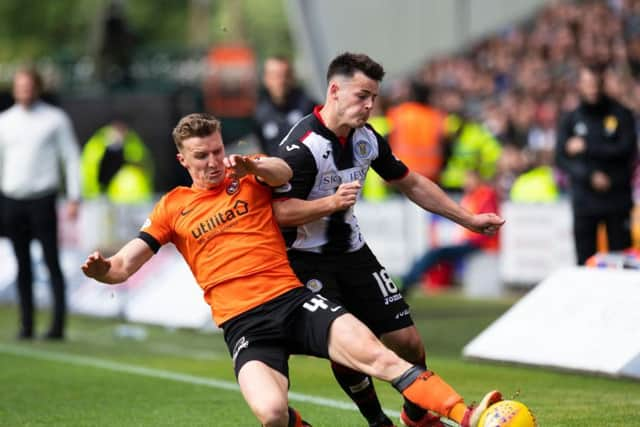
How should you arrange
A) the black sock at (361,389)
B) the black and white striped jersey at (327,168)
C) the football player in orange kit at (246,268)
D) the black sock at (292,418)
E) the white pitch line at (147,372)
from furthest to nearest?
the white pitch line at (147,372), the black sock at (361,389), the black and white striped jersey at (327,168), the black sock at (292,418), the football player in orange kit at (246,268)

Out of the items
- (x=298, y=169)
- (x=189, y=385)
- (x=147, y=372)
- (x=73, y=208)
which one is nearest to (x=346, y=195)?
(x=298, y=169)

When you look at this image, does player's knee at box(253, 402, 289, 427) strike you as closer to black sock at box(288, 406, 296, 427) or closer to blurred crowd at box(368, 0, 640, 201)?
black sock at box(288, 406, 296, 427)

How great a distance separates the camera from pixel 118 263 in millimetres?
6914

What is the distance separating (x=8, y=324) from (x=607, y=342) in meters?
7.35

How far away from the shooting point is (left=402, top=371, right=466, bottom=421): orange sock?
20.3 feet

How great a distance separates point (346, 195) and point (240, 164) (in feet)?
1.73

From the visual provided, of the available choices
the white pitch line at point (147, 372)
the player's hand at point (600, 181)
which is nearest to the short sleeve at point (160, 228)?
the white pitch line at point (147, 372)

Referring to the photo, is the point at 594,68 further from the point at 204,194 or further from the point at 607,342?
the point at 204,194

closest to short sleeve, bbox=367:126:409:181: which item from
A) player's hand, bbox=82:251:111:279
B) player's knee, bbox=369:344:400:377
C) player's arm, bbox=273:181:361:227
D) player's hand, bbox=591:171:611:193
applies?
player's arm, bbox=273:181:361:227

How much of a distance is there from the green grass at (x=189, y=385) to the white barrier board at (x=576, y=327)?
0.11m

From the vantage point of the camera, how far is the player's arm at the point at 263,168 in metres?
→ 6.51

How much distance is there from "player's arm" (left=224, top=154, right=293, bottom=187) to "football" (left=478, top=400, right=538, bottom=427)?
1537 mm

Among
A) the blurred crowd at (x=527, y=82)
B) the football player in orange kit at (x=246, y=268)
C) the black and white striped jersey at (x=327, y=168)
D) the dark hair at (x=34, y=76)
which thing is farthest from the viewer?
the blurred crowd at (x=527, y=82)

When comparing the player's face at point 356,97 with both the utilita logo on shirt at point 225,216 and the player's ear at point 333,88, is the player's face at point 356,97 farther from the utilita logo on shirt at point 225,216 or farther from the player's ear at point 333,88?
the utilita logo on shirt at point 225,216
